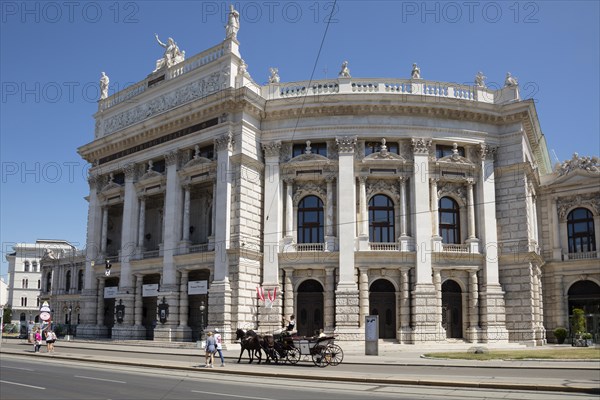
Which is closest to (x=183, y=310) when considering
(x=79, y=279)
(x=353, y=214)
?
(x=353, y=214)

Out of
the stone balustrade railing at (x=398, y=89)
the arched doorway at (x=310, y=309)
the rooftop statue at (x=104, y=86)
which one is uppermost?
the rooftop statue at (x=104, y=86)

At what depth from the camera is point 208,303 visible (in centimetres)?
4172

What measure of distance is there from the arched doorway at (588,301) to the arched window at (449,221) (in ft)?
38.7

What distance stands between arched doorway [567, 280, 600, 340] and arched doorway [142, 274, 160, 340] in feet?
108

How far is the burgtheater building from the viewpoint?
1635 inches

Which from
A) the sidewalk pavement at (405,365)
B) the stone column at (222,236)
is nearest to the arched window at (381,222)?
the stone column at (222,236)

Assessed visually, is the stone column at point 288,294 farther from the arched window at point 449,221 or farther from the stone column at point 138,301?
the stone column at point 138,301

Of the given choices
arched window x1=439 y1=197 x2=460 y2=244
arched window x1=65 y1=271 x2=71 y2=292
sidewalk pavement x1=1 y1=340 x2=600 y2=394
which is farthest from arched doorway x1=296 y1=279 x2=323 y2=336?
arched window x1=65 y1=271 x2=71 y2=292

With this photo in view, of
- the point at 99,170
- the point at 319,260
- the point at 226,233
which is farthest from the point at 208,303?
the point at 99,170

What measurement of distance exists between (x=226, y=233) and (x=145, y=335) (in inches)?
506

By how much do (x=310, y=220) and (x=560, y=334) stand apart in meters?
20.5

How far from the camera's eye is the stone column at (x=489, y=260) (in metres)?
41.2

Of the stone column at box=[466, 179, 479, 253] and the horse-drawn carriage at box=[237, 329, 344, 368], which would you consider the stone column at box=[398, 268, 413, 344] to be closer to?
the stone column at box=[466, 179, 479, 253]

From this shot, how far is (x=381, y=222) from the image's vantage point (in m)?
43.4
